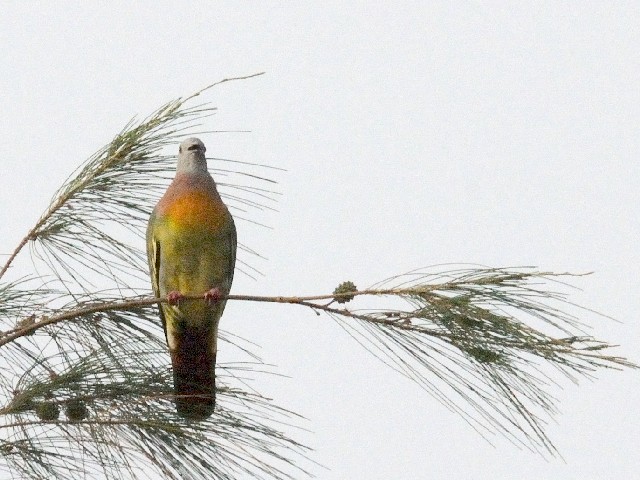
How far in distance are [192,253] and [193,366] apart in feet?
1.31

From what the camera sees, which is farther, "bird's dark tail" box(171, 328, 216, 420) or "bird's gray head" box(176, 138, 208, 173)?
"bird's gray head" box(176, 138, 208, 173)

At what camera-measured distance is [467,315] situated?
8.55 feet

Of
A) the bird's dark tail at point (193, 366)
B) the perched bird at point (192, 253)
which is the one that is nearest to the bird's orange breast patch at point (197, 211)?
the perched bird at point (192, 253)

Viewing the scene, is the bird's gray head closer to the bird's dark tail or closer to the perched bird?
the perched bird

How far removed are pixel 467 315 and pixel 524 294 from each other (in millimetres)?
146

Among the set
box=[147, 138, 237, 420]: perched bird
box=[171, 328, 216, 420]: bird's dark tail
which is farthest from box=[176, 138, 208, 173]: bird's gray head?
box=[171, 328, 216, 420]: bird's dark tail

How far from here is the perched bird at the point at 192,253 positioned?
368 cm

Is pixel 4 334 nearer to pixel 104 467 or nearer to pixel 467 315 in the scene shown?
pixel 104 467

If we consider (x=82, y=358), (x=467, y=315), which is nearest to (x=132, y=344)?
(x=82, y=358)

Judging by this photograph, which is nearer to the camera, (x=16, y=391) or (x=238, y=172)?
(x=16, y=391)

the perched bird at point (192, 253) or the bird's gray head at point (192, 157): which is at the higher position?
the bird's gray head at point (192, 157)

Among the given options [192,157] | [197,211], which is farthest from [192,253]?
[192,157]

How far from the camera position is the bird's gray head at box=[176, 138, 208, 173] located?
12.2ft

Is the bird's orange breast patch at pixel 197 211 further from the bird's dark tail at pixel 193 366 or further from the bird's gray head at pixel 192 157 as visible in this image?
the bird's dark tail at pixel 193 366
